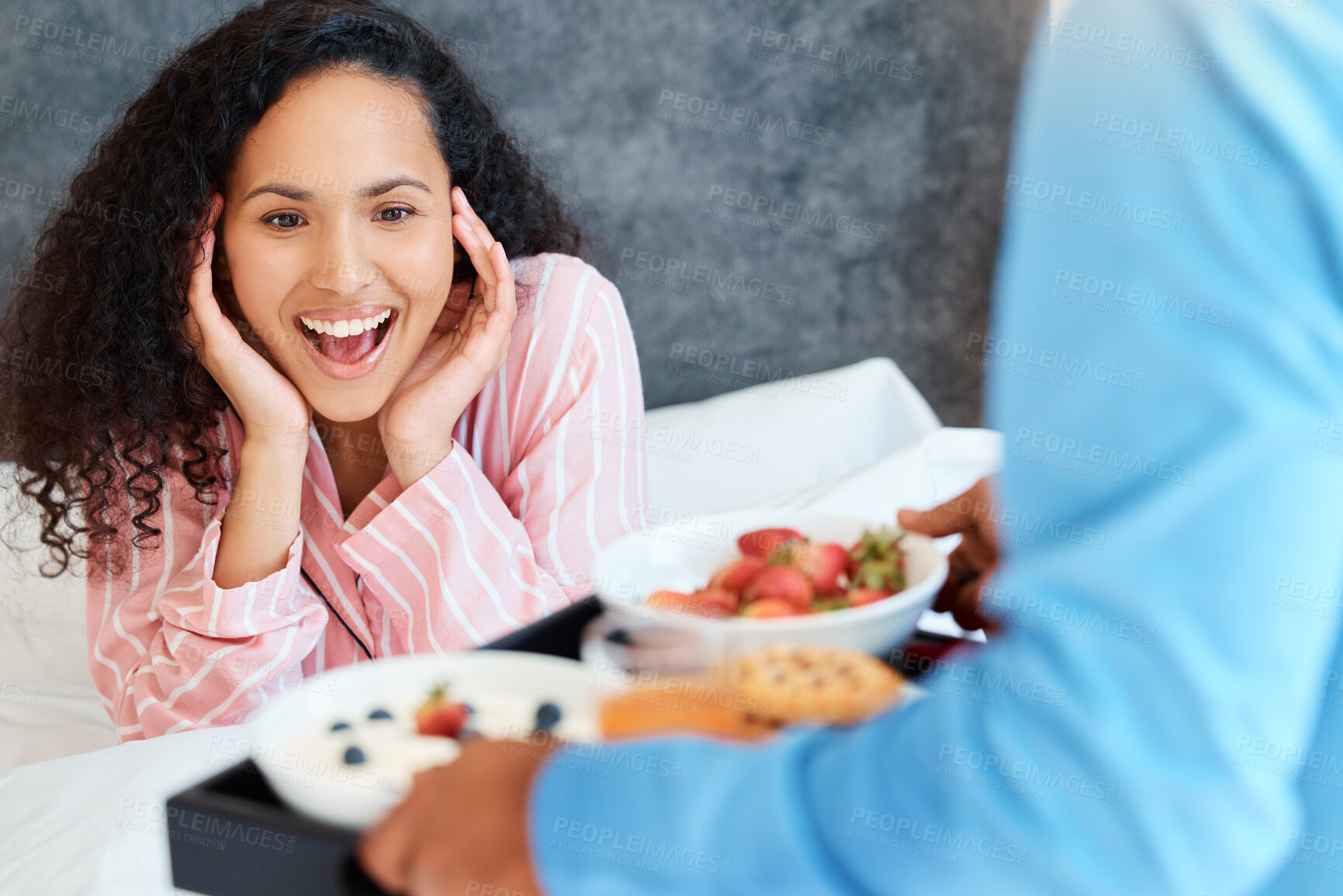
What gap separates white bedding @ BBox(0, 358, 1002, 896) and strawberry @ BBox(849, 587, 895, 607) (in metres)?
0.14

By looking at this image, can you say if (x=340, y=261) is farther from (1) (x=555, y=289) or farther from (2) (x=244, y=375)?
(1) (x=555, y=289)

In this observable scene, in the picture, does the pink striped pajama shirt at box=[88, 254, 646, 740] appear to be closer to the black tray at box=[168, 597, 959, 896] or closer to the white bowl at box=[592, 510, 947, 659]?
the white bowl at box=[592, 510, 947, 659]

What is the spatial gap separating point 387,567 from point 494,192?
0.54 m

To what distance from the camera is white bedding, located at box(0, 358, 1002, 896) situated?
0.90 meters

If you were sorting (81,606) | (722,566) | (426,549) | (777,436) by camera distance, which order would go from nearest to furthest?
(722,566) < (426,549) < (81,606) < (777,436)

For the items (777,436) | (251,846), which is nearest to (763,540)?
(251,846)

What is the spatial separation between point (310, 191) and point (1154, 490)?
3.18 feet

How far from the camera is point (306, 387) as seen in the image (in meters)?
1.14

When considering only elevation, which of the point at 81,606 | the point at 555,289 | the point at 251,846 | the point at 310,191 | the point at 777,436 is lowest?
the point at 81,606

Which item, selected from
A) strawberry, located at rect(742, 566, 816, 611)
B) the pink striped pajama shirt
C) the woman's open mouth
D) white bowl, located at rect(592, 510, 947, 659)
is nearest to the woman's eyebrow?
the woman's open mouth

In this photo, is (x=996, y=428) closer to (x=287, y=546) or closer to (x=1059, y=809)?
(x=1059, y=809)

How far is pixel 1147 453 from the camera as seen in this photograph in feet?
0.91

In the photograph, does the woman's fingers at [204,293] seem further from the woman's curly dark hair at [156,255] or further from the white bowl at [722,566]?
the white bowl at [722,566]

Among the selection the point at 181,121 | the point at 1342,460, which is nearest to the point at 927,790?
the point at 1342,460
